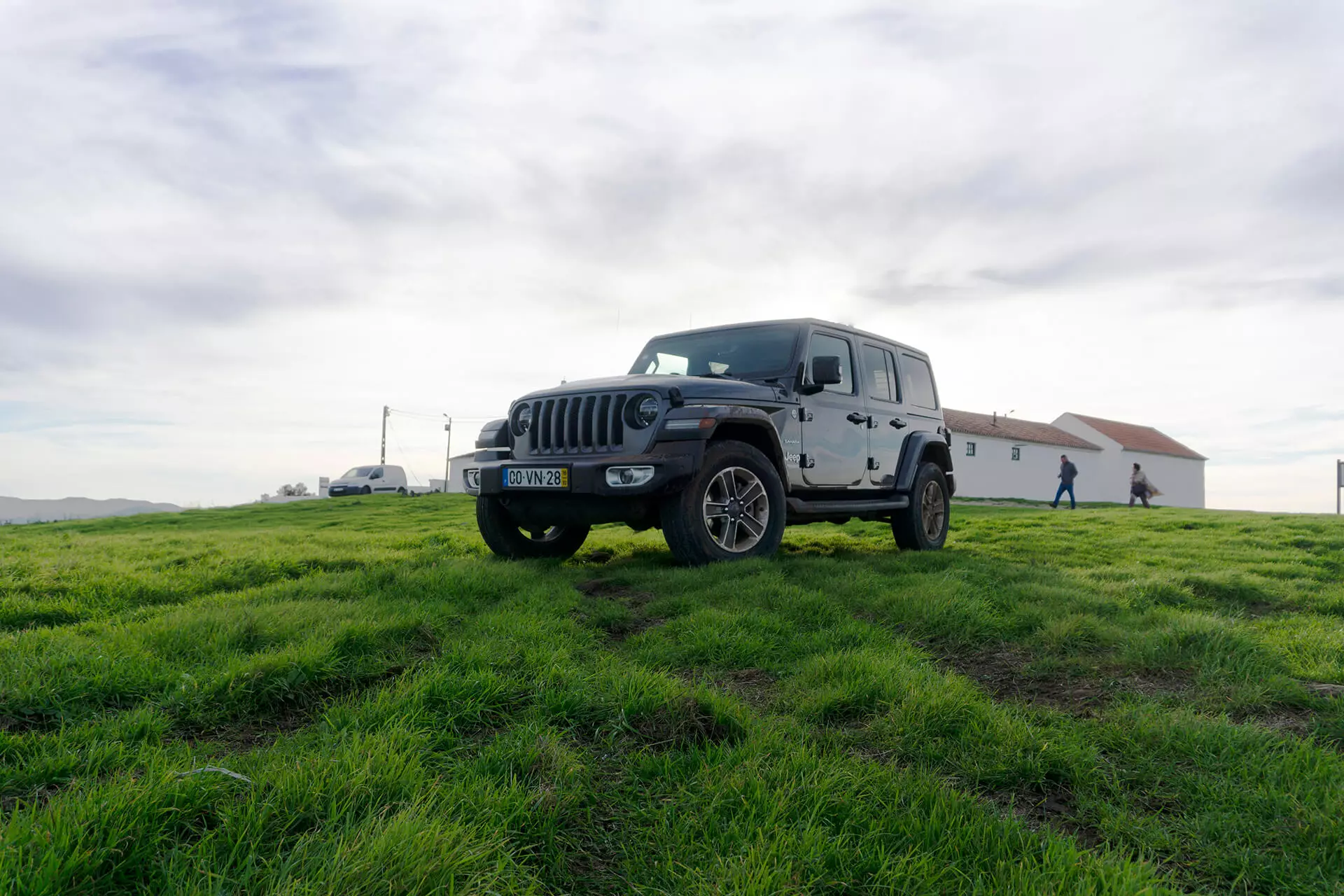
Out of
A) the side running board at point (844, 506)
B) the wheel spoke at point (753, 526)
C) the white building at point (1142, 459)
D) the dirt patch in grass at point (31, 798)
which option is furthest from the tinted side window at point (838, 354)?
the white building at point (1142, 459)

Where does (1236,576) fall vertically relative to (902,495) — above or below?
below

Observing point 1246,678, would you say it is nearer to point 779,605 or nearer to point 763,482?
point 779,605

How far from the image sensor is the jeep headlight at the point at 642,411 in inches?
234

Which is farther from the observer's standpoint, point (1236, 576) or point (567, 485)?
point (1236, 576)

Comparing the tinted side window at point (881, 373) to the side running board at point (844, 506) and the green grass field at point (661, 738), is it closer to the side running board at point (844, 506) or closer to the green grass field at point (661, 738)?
the side running board at point (844, 506)

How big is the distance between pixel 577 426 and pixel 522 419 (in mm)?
706

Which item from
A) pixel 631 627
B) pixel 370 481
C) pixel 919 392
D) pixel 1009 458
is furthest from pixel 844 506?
pixel 1009 458

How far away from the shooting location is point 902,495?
27.0 ft

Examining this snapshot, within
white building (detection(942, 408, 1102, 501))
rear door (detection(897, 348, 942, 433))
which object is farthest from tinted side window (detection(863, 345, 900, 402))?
white building (detection(942, 408, 1102, 501))

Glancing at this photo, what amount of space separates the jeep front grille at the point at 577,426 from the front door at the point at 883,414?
2.98 metres

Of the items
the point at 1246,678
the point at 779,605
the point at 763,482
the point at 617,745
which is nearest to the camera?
the point at 617,745

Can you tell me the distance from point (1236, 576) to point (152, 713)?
765 centimetres

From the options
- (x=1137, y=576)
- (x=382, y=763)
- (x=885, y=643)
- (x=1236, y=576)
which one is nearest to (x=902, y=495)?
(x=1137, y=576)

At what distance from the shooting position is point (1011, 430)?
46531 millimetres
